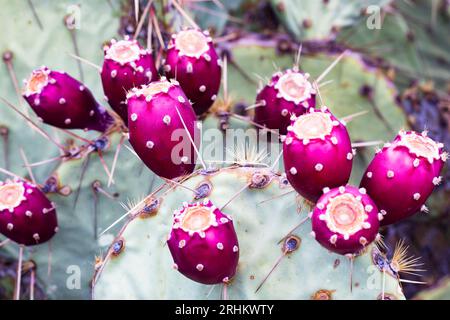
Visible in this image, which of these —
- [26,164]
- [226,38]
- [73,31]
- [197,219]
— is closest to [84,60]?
[73,31]

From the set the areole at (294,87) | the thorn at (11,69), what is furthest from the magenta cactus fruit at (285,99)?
the thorn at (11,69)

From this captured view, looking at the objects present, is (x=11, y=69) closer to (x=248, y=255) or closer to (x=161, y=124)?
(x=161, y=124)

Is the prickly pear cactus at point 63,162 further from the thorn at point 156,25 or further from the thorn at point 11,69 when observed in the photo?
the thorn at point 156,25

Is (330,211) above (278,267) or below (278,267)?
above

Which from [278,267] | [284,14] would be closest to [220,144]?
[278,267]

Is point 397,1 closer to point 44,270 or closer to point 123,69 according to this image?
point 123,69

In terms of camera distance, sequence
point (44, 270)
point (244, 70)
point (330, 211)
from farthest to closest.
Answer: point (244, 70), point (44, 270), point (330, 211)
